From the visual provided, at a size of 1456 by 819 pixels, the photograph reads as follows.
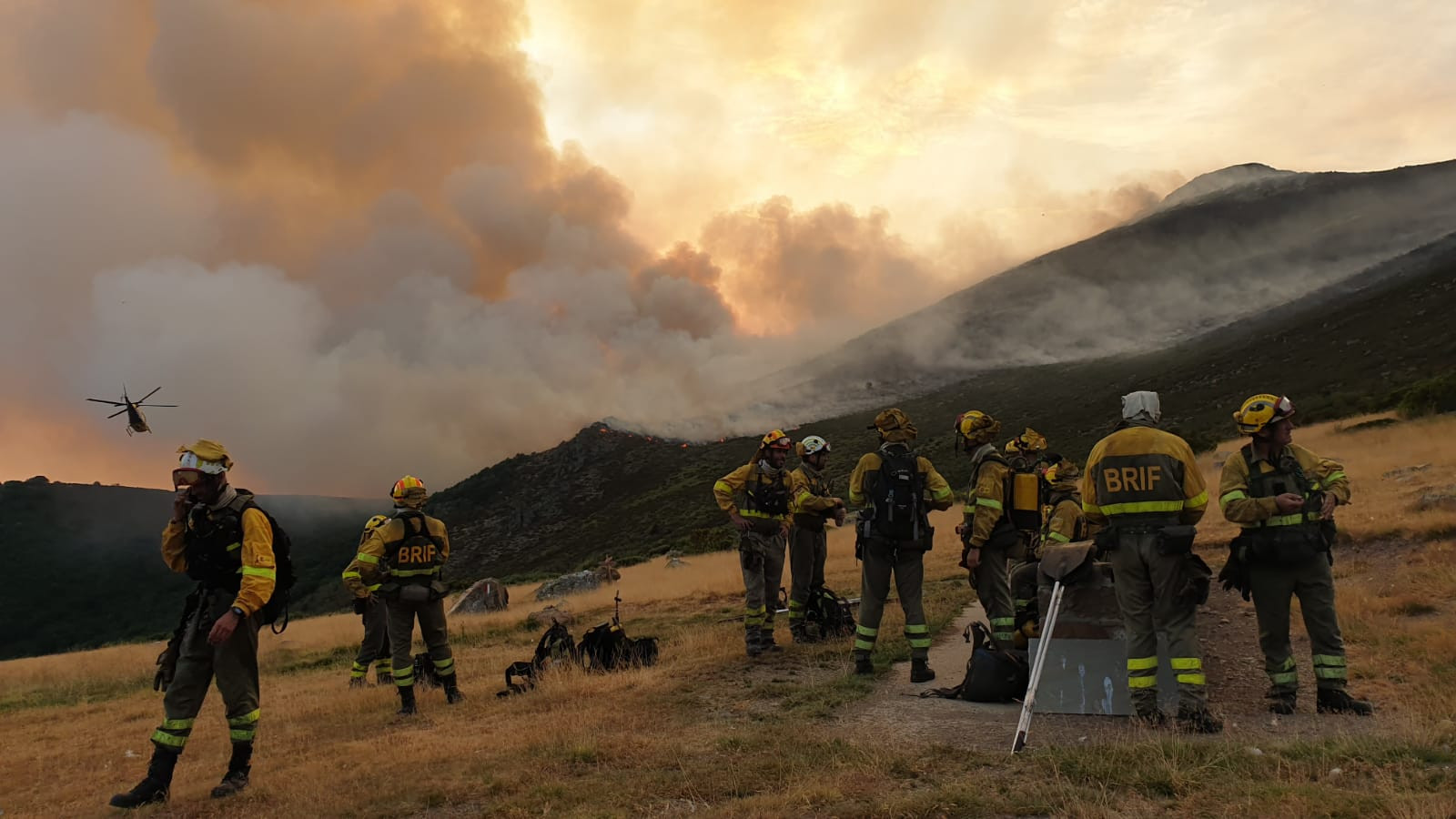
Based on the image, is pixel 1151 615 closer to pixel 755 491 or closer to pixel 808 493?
pixel 808 493

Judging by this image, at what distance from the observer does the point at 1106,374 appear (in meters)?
92.6

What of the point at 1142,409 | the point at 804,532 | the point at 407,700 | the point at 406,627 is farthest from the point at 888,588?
the point at 407,700

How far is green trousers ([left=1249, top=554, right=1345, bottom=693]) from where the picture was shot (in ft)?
19.8

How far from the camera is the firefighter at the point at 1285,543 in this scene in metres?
6.06

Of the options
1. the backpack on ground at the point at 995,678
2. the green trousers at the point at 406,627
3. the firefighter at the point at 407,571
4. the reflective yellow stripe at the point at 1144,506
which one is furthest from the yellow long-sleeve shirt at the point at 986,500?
the green trousers at the point at 406,627

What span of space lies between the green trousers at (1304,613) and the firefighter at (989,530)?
219cm

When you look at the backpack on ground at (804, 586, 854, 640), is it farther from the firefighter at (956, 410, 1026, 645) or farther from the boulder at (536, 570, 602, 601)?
the boulder at (536, 570, 602, 601)

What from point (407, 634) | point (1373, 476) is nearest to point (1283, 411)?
point (407, 634)

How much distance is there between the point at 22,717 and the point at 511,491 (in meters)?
106

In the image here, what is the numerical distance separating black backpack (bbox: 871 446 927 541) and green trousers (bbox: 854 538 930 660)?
14cm

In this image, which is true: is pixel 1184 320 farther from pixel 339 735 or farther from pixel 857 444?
pixel 339 735

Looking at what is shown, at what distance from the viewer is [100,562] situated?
116938mm

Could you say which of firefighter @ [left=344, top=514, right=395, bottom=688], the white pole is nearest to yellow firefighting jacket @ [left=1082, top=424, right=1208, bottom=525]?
the white pole

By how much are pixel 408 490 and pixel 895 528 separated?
5.40 m
